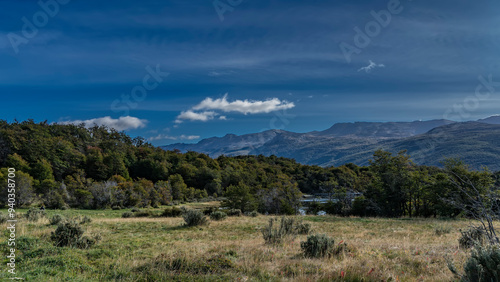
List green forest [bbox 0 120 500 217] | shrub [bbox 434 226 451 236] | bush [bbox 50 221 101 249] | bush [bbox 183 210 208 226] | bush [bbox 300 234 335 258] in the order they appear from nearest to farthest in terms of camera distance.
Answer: bush [bbox 300 234 335 258]
bush [bbox 50 221 101 249]
shrub [bbox 434 226 451 236]
bush [bbox 183 210 208 226]
green forest [bbox 0 120 500 217]

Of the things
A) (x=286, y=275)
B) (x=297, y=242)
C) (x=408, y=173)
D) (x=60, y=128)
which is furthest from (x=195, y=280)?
(x=60, y=128)

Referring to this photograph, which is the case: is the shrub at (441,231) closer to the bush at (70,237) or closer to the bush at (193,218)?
the bush at (193,218)

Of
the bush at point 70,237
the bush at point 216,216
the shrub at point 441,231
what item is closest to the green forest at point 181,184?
the shrub at point 441,231

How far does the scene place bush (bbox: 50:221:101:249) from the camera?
31.7 feet

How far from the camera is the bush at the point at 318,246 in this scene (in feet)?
27.7

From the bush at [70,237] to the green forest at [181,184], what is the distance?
1118 centimetres

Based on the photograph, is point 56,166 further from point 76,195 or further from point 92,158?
point 76,195

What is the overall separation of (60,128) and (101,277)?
359 feet

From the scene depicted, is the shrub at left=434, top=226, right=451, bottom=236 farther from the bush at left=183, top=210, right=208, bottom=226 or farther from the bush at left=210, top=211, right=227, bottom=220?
the bush at left=210, top=211, right=227, bottom=220

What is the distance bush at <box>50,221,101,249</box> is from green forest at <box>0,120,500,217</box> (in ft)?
36.7

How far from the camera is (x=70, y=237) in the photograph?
32.4ft

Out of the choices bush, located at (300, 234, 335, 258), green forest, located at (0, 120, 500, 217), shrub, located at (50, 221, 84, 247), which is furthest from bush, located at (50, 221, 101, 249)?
green forest, located at (0, 120, 500, 217)

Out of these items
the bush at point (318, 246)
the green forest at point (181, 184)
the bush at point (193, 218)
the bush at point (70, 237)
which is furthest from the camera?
the green forest at point (181, 184)

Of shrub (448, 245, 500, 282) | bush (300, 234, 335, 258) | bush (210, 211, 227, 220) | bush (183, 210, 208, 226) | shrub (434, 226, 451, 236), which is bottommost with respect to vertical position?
bush (210, 211, 227, 220)
